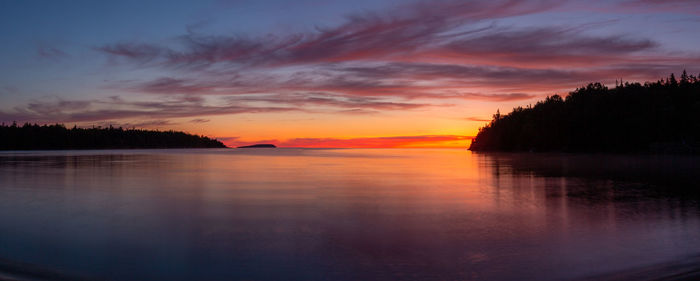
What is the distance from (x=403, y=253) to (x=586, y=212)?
782 cm

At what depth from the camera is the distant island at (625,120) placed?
85000 millimetres

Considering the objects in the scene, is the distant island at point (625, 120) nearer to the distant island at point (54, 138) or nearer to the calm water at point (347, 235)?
the calm water at point (347, 235)

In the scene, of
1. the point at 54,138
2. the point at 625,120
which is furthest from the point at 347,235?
the point at 54,138

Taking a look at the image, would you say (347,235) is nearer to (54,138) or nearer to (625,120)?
(625,120)

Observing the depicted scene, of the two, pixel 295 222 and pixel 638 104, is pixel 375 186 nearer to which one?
pixel 295 222

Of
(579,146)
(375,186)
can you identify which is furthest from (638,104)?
(375,186)

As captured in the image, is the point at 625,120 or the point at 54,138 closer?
the point at 625,120

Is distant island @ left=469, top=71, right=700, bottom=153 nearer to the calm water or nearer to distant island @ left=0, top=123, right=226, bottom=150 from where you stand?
the calm water

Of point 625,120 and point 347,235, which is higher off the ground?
point 625,120

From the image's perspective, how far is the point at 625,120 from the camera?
88938 mm

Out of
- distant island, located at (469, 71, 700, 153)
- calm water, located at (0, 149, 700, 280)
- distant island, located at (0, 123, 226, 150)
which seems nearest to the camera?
calm water, located at (0, 149, 700, 280)

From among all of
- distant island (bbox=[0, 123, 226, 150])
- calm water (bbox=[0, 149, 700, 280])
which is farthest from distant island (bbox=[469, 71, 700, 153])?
distant island (bbox=[0, 123, 226, 150])

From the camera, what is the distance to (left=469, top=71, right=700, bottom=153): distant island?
279 feet

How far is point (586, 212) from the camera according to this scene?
1302cm
